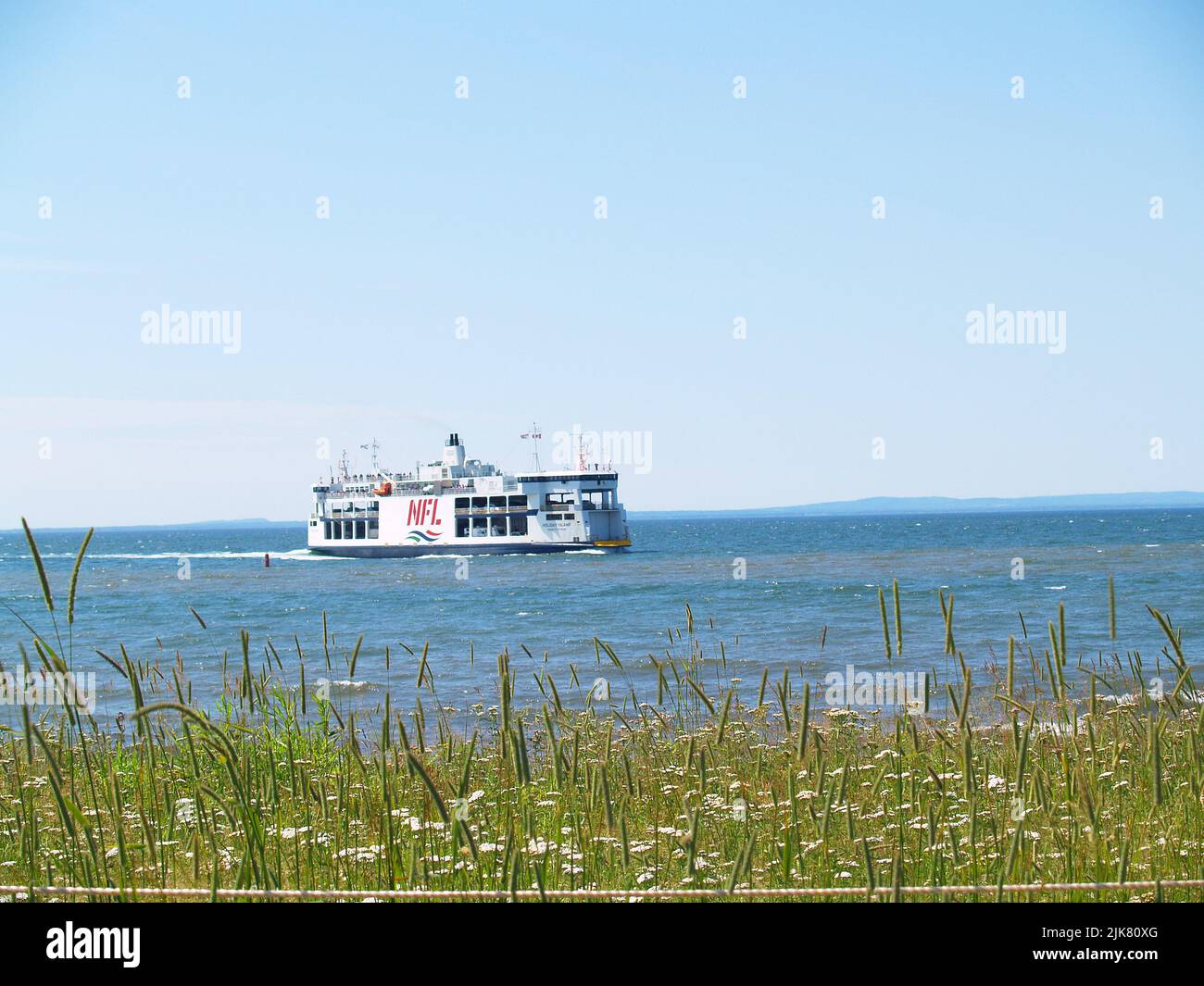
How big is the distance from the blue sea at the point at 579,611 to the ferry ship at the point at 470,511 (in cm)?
132

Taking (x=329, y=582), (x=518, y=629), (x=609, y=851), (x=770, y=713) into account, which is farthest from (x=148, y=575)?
(x=609, y=851)

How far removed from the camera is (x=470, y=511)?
237ft

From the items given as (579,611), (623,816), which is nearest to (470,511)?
(579,611)

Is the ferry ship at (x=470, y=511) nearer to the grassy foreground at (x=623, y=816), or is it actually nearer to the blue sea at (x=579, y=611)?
the blue sea at (x=579, y=611)

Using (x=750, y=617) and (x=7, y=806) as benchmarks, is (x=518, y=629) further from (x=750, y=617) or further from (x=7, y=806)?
(x=7, y=806)

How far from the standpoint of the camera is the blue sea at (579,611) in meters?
17.5

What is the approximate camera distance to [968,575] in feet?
164

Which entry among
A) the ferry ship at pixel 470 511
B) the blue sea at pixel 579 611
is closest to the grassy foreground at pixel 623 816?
the blue sea at pixel 579 611

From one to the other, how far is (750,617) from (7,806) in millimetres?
24936

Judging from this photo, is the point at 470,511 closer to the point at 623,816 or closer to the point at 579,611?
the point at 579,611

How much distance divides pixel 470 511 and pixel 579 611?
3997 cm
